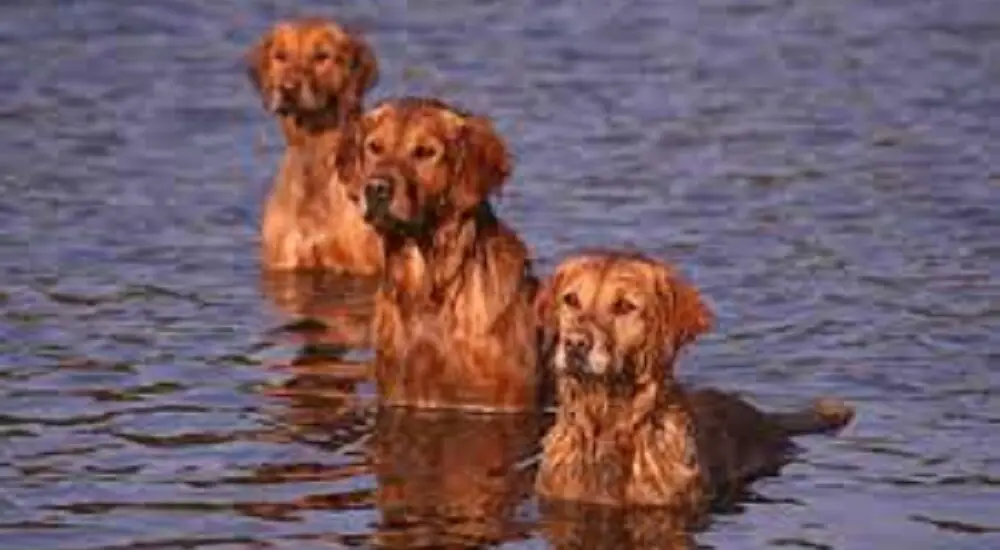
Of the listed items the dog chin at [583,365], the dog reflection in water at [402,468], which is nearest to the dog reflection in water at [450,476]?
the dog reflection in water at [402,468]

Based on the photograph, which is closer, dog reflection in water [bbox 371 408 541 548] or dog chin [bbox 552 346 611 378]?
dog chin [bbox 552 346 611 378]

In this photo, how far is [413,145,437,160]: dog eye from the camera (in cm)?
1551

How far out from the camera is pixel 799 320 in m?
17.4

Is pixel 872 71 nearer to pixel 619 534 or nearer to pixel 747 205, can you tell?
pixel 747 205

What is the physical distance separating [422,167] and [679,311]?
2.04m

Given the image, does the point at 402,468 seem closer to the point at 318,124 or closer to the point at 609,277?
the point at 609,277

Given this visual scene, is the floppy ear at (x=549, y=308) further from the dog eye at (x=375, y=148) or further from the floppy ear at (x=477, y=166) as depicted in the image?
the dog eye at (x=375, y=148)

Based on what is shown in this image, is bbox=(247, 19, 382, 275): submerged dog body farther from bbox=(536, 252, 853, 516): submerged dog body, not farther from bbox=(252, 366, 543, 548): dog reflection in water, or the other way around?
bbox=(536, 252, 853, 516): submerged dog body

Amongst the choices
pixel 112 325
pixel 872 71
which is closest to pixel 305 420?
pixel 112 325

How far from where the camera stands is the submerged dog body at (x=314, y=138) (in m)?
19.3

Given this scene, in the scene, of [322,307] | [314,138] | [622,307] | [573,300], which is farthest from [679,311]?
[314,138]

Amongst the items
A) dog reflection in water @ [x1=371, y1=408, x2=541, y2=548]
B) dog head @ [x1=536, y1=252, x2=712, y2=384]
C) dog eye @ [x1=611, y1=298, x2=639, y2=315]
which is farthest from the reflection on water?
dog eye @ [x1=611, y1=298, x2=639, y2=315]

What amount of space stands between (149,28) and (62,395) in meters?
10.6

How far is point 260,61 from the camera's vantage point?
1958 centimetres
